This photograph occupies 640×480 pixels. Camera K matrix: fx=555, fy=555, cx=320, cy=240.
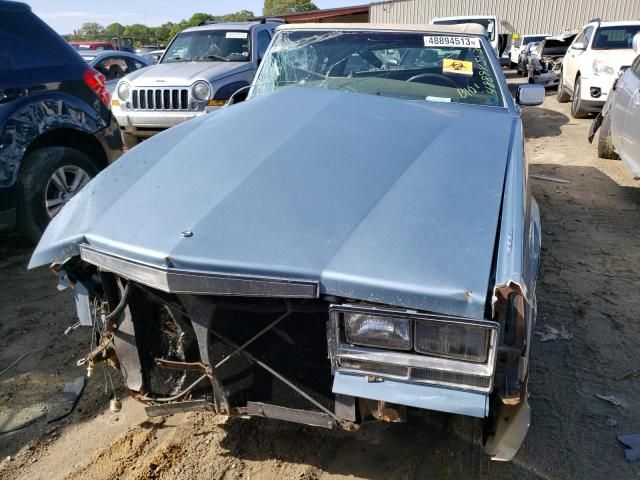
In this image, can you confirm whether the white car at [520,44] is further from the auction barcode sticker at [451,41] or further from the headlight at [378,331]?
the headlight at [378,331]

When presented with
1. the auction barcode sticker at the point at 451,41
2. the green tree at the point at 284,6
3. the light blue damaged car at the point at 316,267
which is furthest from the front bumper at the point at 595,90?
the green tree at the point at 284,6

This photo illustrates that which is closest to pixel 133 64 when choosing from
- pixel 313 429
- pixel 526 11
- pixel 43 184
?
pixel 43 184

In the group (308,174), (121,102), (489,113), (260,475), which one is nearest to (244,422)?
(260,475)

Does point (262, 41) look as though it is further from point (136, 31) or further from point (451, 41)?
point (136, 31)

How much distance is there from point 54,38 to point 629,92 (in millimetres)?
6002

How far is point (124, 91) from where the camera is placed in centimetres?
788

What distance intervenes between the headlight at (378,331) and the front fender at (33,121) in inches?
137

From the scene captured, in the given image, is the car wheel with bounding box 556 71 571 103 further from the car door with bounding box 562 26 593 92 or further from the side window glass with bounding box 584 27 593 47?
the side window glass with bounding box 584 27 593 47

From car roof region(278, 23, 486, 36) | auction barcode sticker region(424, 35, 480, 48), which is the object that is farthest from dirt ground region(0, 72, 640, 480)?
car roof region(278, 23, 486, 36)

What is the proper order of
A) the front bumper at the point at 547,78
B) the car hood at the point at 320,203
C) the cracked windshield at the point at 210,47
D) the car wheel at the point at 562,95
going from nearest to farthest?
1. the car hood at the point at 320,203
2. the cracked windshield at the point at 210,47
3. the car wheel at the point at 562,95
4. the front bumper at the point at 547,78

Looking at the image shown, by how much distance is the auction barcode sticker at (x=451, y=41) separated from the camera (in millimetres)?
3738

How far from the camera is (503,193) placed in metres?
2.28

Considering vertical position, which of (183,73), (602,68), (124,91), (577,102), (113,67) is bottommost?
(577,102)

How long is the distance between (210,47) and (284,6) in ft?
213
